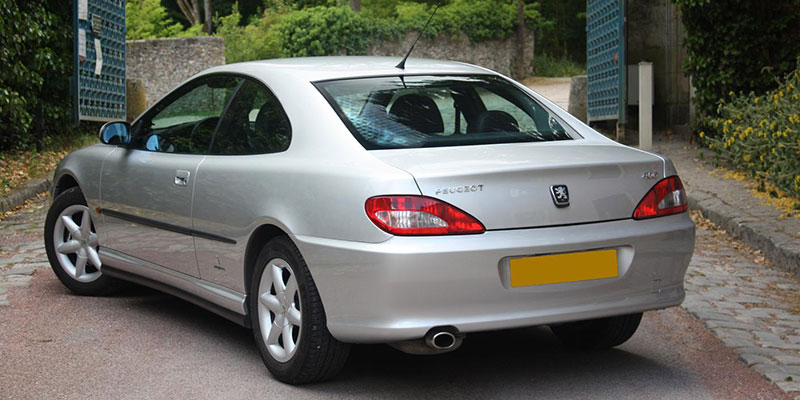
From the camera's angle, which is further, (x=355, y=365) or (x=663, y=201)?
(x=355, y=365)

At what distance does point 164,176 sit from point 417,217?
6.35 feet

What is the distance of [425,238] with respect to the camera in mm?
3918

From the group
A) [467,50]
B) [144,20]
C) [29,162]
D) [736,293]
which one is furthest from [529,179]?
[144,20]

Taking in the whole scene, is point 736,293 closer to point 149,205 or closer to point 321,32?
point 149,205

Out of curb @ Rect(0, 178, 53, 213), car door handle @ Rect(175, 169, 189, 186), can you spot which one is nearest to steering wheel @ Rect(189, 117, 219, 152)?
car door handle @ Rect(175, 169, 189, 186)

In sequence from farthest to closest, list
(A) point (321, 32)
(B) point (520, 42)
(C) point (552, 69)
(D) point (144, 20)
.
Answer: (C) point (552, 69), (B) point (520, 42), (D) point (144, 20), (A) point (321, 32)

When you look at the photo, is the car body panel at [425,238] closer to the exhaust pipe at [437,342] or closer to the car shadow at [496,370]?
the exhaust pipe at [437,342]

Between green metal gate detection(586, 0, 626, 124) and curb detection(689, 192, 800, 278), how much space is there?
5138 mm

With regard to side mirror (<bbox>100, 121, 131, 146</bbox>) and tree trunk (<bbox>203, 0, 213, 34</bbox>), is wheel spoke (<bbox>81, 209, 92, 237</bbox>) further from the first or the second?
tree trunk (<bbox>203, 0, 213, 34</bbox>)

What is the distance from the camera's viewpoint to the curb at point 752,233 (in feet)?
23.0

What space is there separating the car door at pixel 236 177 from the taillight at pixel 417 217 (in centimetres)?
71

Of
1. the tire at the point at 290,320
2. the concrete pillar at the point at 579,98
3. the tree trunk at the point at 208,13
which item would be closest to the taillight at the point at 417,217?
Result: the tire at the point at 290,320

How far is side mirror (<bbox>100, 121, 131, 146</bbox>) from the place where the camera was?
583 centimetres

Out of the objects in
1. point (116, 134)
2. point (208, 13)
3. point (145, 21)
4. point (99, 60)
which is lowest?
point (116, 134)
